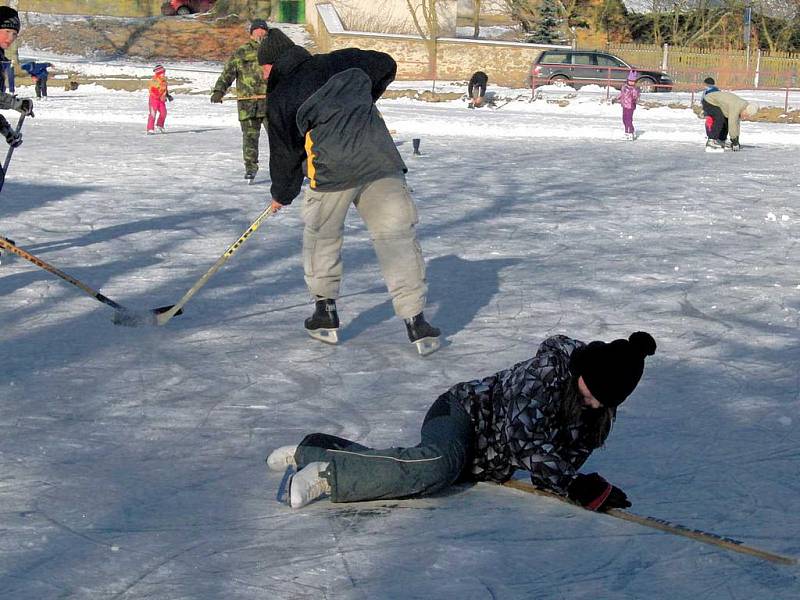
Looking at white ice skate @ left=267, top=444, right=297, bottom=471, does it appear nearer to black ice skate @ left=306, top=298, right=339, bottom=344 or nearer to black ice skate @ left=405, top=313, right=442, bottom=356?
black ice skate @ left=405, top=313, right=442, bottom=356

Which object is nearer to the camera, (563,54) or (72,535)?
(72,535)

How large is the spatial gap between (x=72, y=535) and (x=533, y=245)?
230 inches

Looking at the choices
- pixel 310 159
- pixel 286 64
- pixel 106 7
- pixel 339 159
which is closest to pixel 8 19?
pixel 286 64

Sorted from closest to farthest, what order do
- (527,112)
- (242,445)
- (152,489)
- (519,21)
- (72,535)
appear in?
(72,535), (152,489), (242,445), (527,112), (519,21)

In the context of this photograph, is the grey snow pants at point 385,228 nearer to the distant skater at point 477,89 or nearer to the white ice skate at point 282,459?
the white ice skate at point 282,459

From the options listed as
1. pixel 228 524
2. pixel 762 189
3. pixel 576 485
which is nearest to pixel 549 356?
pixel 576 485

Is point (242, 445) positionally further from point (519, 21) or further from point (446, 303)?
point (519, 21)

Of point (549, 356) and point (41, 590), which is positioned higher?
point (549, 356)

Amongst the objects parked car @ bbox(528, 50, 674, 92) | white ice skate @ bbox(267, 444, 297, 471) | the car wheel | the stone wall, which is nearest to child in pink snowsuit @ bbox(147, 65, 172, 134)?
white ice skate @ bbox(267, 444, 297, 471)

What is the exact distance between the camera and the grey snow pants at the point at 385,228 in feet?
18.5

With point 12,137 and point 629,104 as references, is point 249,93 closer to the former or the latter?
point 12,137

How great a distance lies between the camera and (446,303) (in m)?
6.99

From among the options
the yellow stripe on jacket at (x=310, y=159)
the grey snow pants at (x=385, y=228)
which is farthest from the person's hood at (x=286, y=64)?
the grey snow pants at (x=385, y=228)

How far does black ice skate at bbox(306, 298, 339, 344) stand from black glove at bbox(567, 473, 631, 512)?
2.49 m
